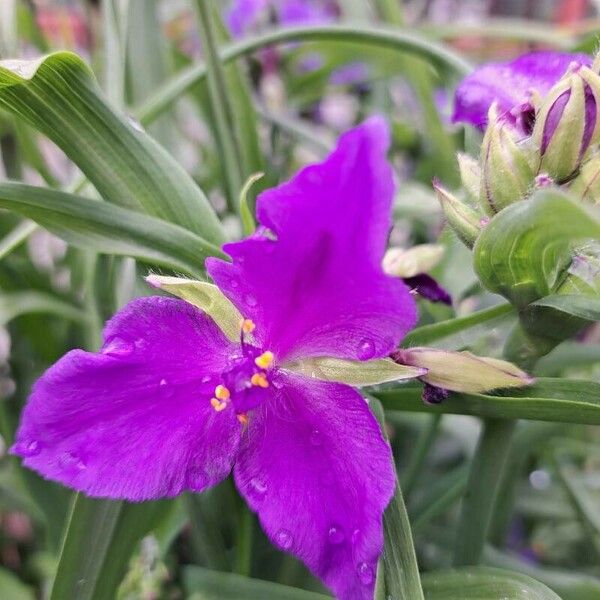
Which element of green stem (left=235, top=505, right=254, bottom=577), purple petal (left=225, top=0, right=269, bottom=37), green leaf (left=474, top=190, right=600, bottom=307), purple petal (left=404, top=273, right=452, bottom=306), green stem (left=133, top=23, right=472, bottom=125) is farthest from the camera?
purple petal (left=225, top=0, right=269, bottom=37)

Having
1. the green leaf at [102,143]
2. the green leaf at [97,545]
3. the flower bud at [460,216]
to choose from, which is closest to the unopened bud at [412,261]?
the flower bud at [460,216]

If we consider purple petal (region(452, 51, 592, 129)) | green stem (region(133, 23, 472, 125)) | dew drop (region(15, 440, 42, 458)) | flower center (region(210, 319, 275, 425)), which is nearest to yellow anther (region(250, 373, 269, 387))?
flower center (region(210, 319, 275, 425))

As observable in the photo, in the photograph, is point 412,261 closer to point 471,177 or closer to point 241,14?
point 471,177

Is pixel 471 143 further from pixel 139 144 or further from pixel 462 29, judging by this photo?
pixel 462 29

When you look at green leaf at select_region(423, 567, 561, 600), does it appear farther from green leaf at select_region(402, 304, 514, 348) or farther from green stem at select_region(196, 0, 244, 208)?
green stem at select_region(196, 0, 244, 208)

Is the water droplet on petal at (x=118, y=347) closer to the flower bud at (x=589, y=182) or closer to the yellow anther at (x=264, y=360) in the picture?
the yellow anther at (x=264, y=360)

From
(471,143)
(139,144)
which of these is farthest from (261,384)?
(471,143)

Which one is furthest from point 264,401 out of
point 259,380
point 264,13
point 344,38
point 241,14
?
point 264,13
